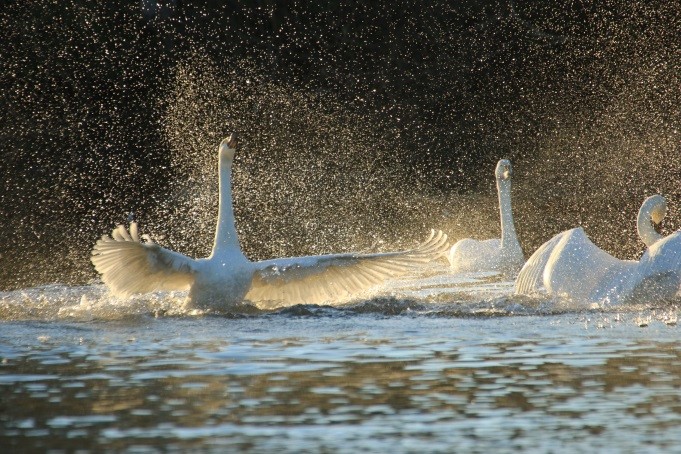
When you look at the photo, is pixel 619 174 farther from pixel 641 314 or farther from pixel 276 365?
pixel 276 365

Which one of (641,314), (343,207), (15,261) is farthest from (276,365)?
(343,207)

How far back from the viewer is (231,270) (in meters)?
10.7

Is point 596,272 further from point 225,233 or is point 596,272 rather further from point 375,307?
point 225,233

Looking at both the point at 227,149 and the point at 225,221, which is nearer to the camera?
the point at 225,221

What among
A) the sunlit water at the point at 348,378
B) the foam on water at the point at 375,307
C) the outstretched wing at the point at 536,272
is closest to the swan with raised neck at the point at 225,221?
the foam on water at the point at 375,307

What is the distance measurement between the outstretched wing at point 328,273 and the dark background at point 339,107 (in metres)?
8.54

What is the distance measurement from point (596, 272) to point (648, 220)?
1282mm

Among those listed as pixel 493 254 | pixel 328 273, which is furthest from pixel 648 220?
pixel 328 273

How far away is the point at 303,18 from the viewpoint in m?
24.3

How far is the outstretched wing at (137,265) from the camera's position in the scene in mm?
10422

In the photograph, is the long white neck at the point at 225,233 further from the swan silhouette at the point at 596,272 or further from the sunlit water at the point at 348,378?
the swan silhouette at the point at 596,272

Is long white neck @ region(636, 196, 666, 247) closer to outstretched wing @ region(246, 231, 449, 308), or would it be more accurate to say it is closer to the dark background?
outstretched wing @ region(246, 231, 449, 308)

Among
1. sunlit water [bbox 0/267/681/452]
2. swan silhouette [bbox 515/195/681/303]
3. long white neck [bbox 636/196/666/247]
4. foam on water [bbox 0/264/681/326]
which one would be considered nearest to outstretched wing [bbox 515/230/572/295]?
swan silhouette [bbox 515/195/681/303]

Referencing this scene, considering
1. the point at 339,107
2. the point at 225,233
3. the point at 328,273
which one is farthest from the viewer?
the point at 339,107
